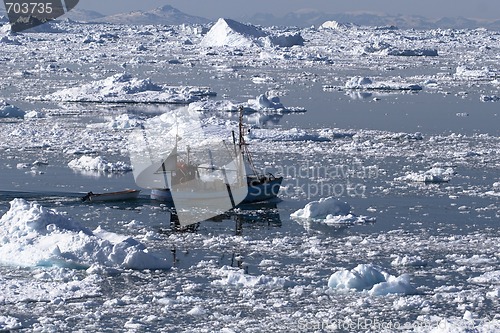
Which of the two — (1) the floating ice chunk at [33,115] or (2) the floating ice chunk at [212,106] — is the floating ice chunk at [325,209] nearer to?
(1) the floating ice chunk at [33,115]

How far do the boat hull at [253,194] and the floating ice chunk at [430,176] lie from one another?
3419 millimetres

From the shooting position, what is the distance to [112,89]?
139ft

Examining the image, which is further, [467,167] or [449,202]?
[467,167]

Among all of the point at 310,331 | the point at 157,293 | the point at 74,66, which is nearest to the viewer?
the point at 310,331

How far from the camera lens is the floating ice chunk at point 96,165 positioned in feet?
80.6

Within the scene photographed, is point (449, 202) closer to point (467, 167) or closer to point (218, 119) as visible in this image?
point (467, 167)

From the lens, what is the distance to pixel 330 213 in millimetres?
19250

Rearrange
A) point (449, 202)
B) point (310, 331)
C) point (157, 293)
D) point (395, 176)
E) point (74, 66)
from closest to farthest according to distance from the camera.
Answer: point (310, 331) → point (157, 293) → point (449, 202) → point (395, 176) → point (74, 66)

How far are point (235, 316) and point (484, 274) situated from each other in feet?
13.9

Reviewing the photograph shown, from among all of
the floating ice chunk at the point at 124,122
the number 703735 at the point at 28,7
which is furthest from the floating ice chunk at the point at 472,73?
the number 703735 at the point at 28,7

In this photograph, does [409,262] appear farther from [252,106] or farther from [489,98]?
[489,98]

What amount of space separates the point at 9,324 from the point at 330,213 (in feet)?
26.5

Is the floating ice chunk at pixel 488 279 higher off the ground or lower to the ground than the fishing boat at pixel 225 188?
lower

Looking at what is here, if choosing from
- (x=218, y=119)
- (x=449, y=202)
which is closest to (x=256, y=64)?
(x=218, y=119)
